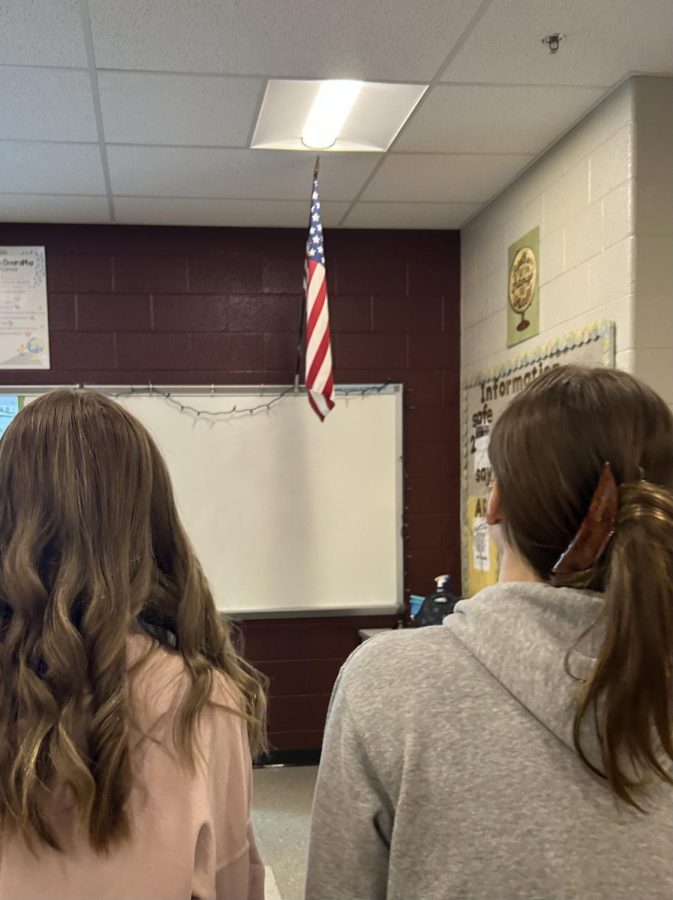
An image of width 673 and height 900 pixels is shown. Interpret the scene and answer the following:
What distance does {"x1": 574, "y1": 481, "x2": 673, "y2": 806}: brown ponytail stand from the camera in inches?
29.5

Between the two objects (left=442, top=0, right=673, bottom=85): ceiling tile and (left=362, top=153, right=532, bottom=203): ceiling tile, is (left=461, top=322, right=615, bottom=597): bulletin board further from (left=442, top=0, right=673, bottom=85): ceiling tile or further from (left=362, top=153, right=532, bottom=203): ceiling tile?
(left=442, top=0, right=673, bottom=85): ceiling tile

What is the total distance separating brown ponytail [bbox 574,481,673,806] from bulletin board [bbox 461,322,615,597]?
216 cm

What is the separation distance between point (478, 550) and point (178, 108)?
2271 mm

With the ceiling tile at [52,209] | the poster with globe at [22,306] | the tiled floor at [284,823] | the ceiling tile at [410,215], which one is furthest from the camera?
the poster with globe at [22,306]

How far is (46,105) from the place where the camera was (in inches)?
96.6

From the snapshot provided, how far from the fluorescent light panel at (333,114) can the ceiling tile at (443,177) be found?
0.68 feet

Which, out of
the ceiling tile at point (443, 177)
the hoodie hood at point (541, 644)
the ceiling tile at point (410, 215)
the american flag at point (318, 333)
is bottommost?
the hoodie hood at point (541, 644)

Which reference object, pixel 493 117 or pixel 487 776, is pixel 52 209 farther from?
pixel 487 776

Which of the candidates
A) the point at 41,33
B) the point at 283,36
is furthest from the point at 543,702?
the point at 41,33

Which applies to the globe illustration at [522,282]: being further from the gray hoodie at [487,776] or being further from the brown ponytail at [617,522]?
the gray hoodie at [487,776]

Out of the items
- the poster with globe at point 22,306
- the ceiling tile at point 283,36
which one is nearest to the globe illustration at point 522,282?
the ceiling tile at point 283,36

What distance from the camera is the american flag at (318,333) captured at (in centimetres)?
317

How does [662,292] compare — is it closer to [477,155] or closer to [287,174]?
[477,155]

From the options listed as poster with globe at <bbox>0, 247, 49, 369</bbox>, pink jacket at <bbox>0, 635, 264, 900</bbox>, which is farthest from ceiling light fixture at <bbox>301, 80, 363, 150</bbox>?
pink jacket at <bbox>0, 635, 264, 900</bbox>
